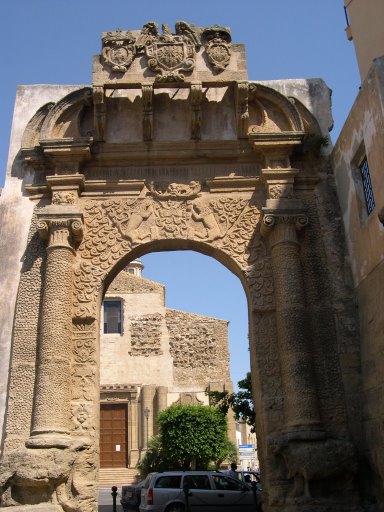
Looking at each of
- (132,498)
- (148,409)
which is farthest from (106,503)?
(148,409)

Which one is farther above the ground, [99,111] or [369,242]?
[99,111]

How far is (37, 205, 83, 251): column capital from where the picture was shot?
8.08m

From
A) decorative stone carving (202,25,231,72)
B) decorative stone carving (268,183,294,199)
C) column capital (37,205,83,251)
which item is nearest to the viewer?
column capital (37,205,83,251)

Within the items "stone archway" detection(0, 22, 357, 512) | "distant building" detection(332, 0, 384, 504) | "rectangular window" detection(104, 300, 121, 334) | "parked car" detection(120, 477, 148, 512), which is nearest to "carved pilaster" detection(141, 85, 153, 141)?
"stone archway" detection(0, 22, 357, 512)

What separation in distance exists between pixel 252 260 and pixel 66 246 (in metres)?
2.67

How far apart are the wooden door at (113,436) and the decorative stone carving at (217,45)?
61.1 feet

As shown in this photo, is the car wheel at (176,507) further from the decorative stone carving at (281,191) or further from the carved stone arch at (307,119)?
the carved stone arch at (307,119)

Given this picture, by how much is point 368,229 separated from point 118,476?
18.3 metres

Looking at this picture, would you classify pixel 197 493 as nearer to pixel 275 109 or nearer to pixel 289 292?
pixel 289 292

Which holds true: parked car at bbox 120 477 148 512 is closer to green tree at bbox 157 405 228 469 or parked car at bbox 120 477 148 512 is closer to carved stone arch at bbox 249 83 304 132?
green tree at bbox 157 405 228 469

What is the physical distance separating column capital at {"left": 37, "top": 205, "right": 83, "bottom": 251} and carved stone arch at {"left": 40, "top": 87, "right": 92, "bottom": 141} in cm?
136

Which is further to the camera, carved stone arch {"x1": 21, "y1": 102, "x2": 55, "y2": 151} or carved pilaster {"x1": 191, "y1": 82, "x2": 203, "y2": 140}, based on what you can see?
carved stone arch {"x1": 21, "y1": 102, "x2": 55, "y2": 151}

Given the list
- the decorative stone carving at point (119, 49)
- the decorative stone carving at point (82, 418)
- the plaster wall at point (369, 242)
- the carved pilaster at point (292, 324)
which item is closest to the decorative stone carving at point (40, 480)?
the decorative stone carving at point (82, 418)

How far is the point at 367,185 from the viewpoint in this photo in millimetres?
7777
